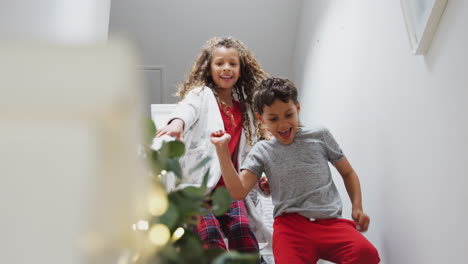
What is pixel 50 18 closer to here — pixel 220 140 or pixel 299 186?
pixel 220 140

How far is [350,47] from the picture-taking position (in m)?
2.36

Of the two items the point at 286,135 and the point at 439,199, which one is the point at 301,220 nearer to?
the point at 286,135

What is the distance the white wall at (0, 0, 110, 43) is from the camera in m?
1.33

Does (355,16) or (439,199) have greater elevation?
(355,16)

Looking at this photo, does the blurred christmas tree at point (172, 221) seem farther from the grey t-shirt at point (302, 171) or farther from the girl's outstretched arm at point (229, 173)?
the grey t-shirt at point (302, 171)

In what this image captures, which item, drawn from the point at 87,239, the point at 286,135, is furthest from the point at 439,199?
the point at 87,239

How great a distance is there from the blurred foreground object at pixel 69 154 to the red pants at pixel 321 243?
1249 mm

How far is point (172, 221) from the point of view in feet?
1.92

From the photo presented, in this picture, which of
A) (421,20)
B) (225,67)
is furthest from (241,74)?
(421,20)

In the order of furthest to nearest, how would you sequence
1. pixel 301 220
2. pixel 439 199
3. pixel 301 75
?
pixel 301 75 → pixel 301 220 → pixel 439 199

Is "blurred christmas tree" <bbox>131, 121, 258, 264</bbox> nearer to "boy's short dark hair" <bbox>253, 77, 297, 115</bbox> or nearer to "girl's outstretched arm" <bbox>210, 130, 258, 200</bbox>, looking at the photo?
"girl's outstretched arm" <bbox>210, 130, 258, 200</bbox>

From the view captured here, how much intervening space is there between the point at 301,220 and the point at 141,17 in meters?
2.54

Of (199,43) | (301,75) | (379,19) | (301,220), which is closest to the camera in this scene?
(301,220)

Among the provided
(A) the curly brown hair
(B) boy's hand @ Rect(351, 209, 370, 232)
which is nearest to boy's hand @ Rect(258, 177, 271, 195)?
(B) boy's hand @ Rect(351, 209, 370, 232)
